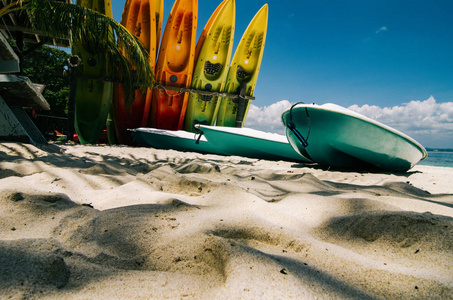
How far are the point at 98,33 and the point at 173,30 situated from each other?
135 inches

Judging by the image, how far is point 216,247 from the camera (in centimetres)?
66

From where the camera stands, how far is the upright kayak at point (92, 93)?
21.1 feet

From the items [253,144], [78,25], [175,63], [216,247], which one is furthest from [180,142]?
[216,247]

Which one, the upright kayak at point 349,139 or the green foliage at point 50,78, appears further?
the green foliage at point 50,78

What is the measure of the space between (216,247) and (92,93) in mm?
7185

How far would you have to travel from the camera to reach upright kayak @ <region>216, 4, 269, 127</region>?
803 centimetres

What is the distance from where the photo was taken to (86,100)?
6.59 m

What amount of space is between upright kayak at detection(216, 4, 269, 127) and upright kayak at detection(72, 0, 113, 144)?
11.4 ft

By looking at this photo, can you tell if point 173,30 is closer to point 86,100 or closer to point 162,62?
point 162,62

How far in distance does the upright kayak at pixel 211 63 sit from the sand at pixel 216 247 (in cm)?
649

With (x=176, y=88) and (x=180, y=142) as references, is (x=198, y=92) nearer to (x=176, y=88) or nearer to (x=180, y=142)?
(x=176, y=88)

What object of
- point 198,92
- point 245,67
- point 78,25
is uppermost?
point 245,67

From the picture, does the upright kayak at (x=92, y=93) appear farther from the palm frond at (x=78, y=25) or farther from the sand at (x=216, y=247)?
the sand at (x=216, y=247)

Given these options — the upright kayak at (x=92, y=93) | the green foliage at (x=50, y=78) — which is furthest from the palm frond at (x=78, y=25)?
the green foliage at (x=50, y=78)
